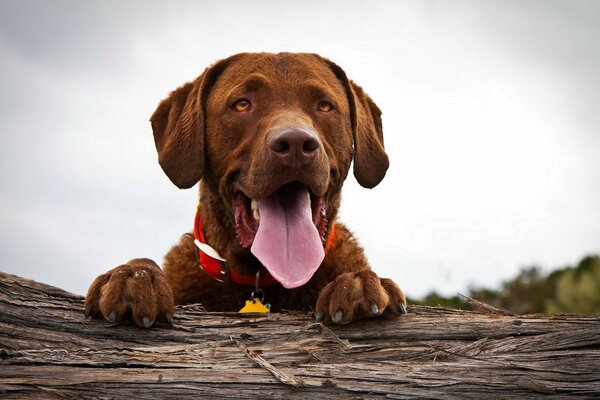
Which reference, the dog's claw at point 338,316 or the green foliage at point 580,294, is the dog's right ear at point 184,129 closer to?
the dog's claw at point 338,316

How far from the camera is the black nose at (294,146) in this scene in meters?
4.26

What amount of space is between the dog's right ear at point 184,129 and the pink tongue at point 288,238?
2.17 feet

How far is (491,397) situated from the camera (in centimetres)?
328

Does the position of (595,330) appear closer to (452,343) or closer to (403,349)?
(452,343)

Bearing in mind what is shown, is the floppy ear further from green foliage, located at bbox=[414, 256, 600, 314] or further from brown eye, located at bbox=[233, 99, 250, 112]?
green foliage, located at bbox=[414, 256, 600, 314]

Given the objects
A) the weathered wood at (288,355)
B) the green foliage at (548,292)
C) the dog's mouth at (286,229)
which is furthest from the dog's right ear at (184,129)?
the green foliage at (548,292)

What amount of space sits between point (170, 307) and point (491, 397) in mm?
1559

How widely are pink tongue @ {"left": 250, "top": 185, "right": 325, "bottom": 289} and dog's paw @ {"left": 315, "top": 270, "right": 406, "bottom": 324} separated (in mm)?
543

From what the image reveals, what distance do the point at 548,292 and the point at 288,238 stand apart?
41.1ft

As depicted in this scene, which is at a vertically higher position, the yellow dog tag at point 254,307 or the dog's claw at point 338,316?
the yellow dog tag at point 254,307

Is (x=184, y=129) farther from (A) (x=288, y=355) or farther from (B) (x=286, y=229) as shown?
(A) (x=288, y=355)

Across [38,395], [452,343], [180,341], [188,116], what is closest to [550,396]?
[452,343]

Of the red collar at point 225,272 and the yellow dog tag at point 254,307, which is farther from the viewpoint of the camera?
the red collar at point 225,272

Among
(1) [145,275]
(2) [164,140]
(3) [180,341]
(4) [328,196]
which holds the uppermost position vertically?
(2) [164,140]
